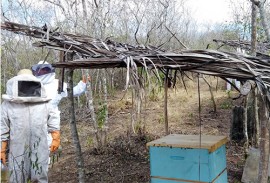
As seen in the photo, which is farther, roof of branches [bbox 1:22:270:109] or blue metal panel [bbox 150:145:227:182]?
blue metal panel [bbox 150:145:227:182]

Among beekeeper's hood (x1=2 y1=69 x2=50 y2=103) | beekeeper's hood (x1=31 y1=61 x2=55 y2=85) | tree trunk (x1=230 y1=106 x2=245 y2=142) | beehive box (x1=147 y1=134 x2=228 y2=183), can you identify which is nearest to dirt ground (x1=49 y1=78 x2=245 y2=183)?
tree trunk (x1=230 y1=106 x2=245 y2=142)

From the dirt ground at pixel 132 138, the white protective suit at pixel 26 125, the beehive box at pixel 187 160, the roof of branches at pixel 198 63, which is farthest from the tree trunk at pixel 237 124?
the roof of branches at pixel 198 63

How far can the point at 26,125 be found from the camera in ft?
11.7

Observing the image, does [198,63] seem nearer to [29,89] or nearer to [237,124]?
[29,89]

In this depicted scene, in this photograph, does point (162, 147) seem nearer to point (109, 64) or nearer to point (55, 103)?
point (109, 64)

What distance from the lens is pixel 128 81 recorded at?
1852 millimetres

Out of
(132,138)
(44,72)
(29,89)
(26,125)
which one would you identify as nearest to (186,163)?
(26,125)

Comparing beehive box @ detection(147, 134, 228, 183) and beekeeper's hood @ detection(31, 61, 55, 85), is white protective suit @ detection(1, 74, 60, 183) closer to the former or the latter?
beekeeper's hood @ detection(31, 61, 55, 85)

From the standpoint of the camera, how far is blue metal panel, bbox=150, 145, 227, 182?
9.16 feet

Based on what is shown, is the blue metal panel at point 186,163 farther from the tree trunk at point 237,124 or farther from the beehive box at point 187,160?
the tree trunk at point 237,124

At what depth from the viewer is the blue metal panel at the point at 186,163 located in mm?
2793

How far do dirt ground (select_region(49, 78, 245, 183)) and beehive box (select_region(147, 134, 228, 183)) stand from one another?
0.49 meters

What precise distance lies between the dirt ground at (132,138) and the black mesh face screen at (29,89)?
42.1 inches

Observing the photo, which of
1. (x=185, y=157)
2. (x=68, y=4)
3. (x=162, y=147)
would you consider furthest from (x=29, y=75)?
(x=68, y=4)
